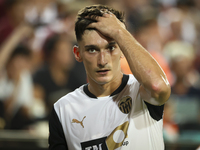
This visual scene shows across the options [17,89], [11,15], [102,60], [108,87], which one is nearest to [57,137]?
[108,87]

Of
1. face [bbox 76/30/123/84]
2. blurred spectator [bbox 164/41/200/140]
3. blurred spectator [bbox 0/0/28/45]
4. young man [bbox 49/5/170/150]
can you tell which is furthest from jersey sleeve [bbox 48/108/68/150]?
blurred spectator [bbox 0/0/28/45]

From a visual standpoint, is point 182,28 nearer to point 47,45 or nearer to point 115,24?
point 47,45

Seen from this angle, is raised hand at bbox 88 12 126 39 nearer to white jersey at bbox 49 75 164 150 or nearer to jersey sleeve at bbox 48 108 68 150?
white jersey at bbox 49 75 164 150

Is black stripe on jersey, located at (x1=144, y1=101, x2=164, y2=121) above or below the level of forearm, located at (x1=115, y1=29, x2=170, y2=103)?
below

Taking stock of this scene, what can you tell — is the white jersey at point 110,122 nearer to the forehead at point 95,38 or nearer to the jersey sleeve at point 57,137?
the jersey sleeve at point 57,137

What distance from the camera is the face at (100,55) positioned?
66.0 inches

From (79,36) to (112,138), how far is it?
0.73 metres

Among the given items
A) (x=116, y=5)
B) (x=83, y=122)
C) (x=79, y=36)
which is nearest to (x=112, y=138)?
(x=83, y=122)

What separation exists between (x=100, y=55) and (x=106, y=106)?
38 cm

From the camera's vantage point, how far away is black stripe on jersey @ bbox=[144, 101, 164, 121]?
5.35 feet

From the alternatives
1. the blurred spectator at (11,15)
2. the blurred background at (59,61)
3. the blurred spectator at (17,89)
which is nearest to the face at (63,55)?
the blurred background at (59,61)

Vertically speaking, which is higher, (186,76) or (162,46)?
(162,46)

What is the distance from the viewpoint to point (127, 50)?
59.2 inches

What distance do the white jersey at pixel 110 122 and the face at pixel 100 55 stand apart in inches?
7.6
